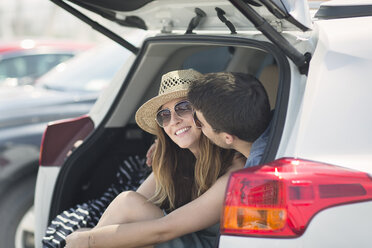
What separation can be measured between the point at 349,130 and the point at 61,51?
646 centimetres

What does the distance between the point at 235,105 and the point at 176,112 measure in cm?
56

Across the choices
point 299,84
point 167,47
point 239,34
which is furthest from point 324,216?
point 167,47

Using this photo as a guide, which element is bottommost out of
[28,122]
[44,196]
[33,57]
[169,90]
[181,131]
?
[33,57]

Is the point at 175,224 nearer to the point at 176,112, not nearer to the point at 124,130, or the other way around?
the point at 176,112

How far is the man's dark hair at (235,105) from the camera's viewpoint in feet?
6.75

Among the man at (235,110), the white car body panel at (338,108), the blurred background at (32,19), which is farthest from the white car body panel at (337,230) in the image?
the blurred background at (32,19)

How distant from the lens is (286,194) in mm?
1705

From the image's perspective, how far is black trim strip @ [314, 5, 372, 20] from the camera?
211 cm

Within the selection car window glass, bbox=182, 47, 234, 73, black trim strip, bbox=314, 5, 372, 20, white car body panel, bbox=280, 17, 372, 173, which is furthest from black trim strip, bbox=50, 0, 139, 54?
white car body panel, bbox=280, 17, 372, 173

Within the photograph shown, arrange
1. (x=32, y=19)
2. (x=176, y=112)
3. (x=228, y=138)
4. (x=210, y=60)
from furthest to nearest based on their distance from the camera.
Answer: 1. (x=32, y=19)
2. (x=210, y=60)
3. (x=176, y=112)
4. (x=228, y=138)

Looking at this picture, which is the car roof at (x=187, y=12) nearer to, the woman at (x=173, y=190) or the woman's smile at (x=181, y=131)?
the woman at (x=173, y=190)

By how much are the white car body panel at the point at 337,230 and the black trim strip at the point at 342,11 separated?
738 mm

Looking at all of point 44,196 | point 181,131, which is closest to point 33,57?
point 44,196

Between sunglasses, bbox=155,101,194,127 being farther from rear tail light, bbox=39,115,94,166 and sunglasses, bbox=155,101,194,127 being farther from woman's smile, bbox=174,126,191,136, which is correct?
rear tail light, bbox=39,115,94,166
